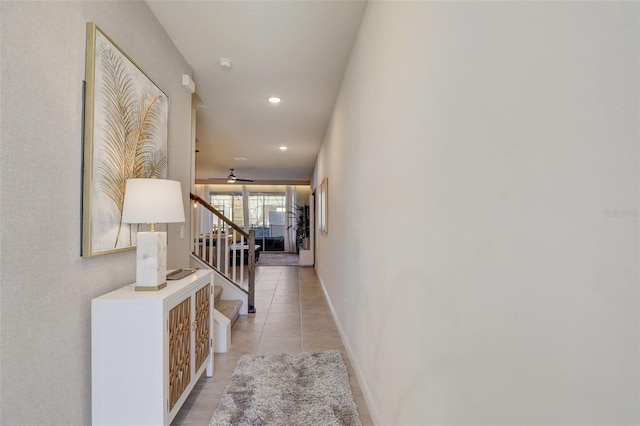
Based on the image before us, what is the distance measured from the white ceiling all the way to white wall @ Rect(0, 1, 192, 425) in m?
0.82

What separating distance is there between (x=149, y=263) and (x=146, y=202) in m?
0.35

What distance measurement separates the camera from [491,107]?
79cm

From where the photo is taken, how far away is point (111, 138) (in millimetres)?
1749

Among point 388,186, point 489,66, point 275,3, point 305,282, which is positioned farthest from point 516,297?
point 305,282

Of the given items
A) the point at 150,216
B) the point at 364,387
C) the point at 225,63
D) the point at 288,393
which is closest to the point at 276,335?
the point at 288,393

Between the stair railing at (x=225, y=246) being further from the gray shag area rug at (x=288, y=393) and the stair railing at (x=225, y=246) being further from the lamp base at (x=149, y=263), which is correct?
the lamp base at (x=149, y=263)

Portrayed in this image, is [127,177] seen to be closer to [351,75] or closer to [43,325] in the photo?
[43,325]

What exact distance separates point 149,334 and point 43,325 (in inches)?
17.7

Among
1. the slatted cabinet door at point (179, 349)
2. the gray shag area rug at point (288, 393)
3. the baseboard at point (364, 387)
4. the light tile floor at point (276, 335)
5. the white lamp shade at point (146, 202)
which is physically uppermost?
the white lamp shade at point (146, 202)

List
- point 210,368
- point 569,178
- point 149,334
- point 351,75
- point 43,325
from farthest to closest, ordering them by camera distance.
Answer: point 351,75
point 210,368
point 149,334
point 43,325
point 569,178

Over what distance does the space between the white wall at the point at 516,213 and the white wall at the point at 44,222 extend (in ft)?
5.10

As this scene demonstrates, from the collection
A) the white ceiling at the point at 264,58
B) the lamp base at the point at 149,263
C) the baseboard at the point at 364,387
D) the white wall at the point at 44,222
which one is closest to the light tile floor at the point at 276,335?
the baseboard at the point at 364,387

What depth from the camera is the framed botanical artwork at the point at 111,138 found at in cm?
157

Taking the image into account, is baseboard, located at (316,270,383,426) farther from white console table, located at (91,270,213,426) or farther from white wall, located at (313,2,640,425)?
white console table, located at (91,270,213,426)
